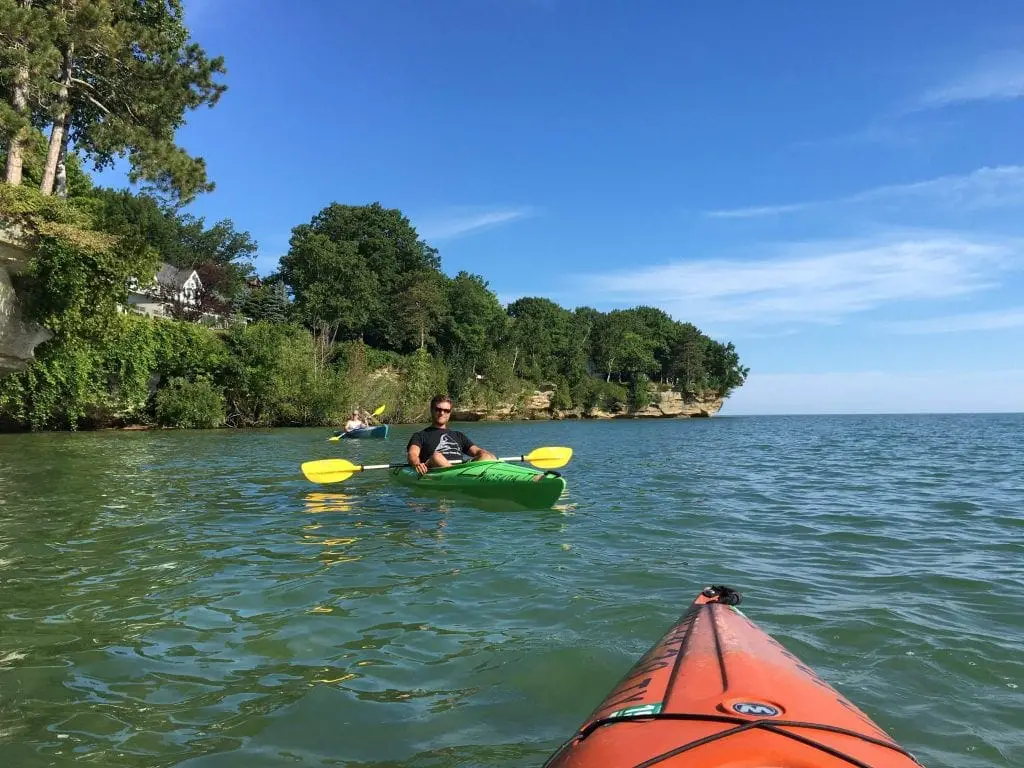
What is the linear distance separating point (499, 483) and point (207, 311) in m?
44.5

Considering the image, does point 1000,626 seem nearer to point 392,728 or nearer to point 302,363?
point 392,728

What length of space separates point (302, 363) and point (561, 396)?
38.1 m

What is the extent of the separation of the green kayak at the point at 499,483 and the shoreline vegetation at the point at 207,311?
1021 cm

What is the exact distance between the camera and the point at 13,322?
567 inches

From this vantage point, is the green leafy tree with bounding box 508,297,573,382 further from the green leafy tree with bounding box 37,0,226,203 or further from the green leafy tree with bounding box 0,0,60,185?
the green leafy tree with bounding box 0,0,60,185

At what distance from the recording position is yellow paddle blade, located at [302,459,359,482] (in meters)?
10.3

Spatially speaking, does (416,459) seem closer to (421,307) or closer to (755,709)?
(755,709)

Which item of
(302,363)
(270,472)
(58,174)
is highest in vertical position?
(58,174)

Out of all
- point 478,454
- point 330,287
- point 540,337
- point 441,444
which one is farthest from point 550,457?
point 540,337

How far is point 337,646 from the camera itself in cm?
395

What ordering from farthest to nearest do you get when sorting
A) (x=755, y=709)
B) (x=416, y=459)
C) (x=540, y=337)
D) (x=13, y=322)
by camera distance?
(x=540, y=337)
(x=13, y=322)
(x=416, y=459)
(x=755, y=709)

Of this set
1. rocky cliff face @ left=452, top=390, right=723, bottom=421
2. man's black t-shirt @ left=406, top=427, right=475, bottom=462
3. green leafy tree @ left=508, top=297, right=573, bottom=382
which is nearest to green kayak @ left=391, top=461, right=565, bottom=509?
man's black t-shirt @ left=406, top=427, right=475, bottom=462

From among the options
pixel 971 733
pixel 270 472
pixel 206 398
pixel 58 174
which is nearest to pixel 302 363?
pixel 206 398

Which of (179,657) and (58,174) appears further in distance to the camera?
(58,174)
